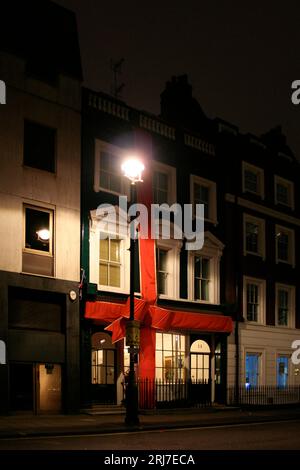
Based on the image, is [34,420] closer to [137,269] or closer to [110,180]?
[137,269]

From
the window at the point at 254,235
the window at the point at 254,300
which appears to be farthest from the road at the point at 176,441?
the window at the point at 254,235

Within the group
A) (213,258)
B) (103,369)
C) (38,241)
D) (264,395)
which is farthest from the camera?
(264,395)

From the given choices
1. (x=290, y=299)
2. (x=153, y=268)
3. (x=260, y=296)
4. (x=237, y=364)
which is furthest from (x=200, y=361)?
(x=290, y=299)

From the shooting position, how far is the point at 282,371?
33.3m

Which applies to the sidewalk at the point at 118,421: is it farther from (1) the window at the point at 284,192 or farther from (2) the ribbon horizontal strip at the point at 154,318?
(1) the window at the point at 284,192

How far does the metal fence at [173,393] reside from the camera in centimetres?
2541

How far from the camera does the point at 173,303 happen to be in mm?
27359

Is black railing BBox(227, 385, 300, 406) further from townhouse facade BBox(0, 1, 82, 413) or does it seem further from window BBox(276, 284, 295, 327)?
townhouse facade BBox(0, 1, 82, 413)

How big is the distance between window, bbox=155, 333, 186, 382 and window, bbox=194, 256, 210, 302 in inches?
91.3

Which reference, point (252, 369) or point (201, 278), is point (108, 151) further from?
point (252, 369)

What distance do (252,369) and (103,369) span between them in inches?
367

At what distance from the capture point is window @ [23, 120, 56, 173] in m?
23.3

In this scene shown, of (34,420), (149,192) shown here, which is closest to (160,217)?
(149,192)

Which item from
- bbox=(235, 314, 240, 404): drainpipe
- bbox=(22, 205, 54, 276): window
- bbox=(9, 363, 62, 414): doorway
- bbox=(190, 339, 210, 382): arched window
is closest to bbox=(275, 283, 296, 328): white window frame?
bbox=(235, 314, 240, 404): drainpipe
